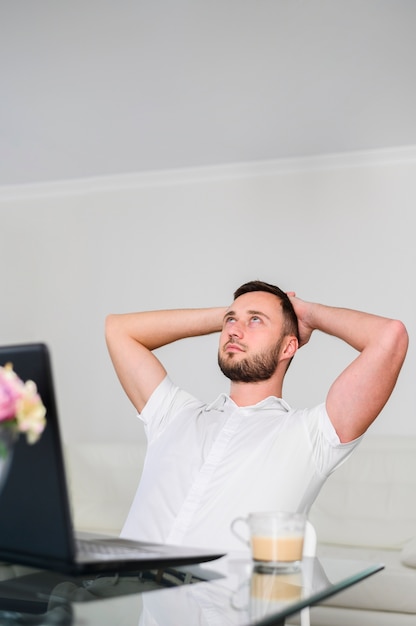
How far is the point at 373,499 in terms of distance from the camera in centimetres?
366

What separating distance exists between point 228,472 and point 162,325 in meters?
0.61

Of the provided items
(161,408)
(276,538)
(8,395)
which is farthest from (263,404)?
(8,395)

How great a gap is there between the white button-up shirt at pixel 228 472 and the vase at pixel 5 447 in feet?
2.56

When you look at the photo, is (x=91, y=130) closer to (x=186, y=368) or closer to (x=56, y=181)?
(x=56, y=181)

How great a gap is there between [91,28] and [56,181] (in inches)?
81.5

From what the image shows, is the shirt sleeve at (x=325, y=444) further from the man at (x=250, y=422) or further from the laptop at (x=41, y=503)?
the laptop at (x=41, y=503)

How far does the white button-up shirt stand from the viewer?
1.76 meters

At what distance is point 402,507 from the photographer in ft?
11.8

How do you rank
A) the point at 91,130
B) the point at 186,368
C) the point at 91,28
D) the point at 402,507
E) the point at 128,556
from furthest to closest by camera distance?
1. the point at 186,368
2. the point at 91,130
3. the point at 402,507
4. the point at 91,28
5. the point at 128,556

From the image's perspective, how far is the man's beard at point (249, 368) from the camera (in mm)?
Answer: 2078

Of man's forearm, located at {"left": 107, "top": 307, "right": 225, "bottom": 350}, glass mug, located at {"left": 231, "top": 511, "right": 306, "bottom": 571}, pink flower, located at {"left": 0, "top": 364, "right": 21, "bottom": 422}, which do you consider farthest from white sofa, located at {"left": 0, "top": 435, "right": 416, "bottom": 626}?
pink flower, located at {"left": 0, "top": 364, "right": 21, "bottom": 422}

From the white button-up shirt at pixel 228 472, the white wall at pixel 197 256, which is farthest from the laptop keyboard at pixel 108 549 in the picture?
the white wall at pixel 197 256

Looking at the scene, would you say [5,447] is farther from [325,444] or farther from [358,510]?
[358,510]

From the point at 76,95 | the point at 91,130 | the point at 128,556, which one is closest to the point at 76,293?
the point at 91,130
